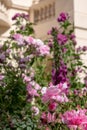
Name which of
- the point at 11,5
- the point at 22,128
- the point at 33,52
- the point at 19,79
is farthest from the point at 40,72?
the point at 11,5

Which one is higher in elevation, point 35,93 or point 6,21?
point 6,21

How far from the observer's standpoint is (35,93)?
388 centimetres

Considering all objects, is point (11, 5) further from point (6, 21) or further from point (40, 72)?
point (40, 72)

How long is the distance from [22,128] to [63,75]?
1.91 m

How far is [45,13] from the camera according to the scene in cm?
1012

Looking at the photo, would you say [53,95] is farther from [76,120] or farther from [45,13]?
[45,13]

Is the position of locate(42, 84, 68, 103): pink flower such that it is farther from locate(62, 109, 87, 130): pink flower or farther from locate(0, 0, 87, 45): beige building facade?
locate(0, 0, 87, 45): beige building facade

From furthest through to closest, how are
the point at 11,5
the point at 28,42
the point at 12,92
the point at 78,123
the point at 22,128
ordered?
the point at 11,5, the point at 28,42, the point at 12,92, the point at 22,128, the point at 78,123

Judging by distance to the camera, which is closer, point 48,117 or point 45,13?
point 48,117

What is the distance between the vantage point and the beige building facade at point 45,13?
9219mm

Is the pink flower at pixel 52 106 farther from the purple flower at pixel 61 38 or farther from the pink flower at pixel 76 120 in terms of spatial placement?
the purple flower at pixel 61 38

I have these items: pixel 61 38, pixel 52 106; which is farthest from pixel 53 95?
pixel 61 38

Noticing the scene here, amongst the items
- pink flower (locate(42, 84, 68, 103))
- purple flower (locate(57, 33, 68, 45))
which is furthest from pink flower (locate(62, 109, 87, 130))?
purple flower (locate(57, 33, 68, 45))

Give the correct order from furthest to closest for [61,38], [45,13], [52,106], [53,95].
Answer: [45,13]
[61,38]
[52,106]
[53,95]
